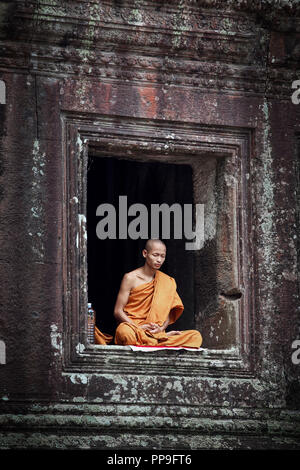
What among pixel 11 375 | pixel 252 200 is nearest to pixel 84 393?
pixel 11 375

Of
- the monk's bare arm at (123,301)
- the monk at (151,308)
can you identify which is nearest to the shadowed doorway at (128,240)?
the monk at (151,308)

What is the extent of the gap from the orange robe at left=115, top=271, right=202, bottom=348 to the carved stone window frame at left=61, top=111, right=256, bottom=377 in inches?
6.1

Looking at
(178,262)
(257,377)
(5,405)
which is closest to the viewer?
(5,405)

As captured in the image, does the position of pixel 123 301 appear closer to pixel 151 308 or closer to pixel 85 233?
pixel 151 308

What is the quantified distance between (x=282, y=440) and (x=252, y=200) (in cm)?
→ 210

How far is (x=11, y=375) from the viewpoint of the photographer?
1141cm

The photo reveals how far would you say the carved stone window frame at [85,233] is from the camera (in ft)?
Result: 38.5

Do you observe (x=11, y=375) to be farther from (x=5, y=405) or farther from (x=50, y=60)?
(x=50, y=60)

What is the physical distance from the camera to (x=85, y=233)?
39.1 ft

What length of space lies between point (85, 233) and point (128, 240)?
3.58 m

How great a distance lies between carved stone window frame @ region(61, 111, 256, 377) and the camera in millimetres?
11727

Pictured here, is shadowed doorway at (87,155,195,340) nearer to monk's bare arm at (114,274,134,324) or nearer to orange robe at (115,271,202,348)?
orange robe at (115,271,202,348)

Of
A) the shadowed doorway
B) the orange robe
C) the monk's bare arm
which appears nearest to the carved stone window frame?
the orange robe

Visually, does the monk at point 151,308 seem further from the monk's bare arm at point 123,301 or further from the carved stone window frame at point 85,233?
the carved stone window frame at point 85,233
